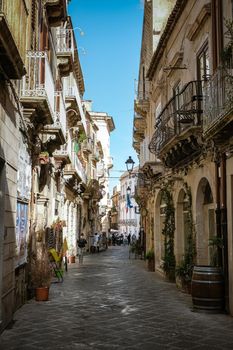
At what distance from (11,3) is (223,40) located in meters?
5.30

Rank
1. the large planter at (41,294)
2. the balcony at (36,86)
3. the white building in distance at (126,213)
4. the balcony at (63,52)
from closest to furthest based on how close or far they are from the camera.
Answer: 1. the balcony at (36,86)
2. the large planter at (41,294)
3. the balcony at (63,52)
4. the white building in distance at (126,213)

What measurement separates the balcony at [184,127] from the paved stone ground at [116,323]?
3.88 metres

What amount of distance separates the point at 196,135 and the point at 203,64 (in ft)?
6.79

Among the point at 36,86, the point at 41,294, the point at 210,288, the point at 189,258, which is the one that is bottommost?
the point at 41,294

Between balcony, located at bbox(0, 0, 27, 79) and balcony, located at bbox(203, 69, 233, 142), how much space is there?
11.6ft

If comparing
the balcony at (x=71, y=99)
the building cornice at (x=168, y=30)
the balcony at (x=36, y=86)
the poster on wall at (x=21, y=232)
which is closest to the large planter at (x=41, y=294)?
the poster on wall at (x=21, y=232)

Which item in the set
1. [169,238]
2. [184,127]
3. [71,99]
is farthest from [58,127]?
[71,99]

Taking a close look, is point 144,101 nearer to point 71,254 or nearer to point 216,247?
point 71,254

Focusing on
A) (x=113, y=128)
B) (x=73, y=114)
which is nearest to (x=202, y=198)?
(x=73, y=114)

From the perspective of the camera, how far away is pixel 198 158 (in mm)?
12219

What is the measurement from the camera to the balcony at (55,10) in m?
13.6

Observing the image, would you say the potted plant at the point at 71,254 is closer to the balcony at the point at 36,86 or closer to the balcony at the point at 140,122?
the balcony at the point at 140,122

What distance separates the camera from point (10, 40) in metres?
6.37

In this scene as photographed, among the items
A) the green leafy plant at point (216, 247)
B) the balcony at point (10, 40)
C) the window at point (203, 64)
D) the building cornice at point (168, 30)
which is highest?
the building cornice at point (168, 30)
